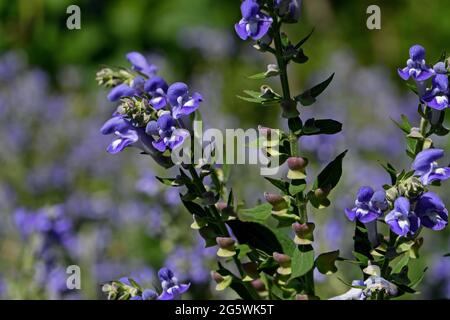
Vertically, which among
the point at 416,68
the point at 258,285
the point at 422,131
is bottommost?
the point at 258,285

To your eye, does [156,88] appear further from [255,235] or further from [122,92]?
[255,235]

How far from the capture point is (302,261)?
1.29 m

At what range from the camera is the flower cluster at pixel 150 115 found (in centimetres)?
130

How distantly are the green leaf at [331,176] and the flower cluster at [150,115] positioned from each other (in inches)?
9.1

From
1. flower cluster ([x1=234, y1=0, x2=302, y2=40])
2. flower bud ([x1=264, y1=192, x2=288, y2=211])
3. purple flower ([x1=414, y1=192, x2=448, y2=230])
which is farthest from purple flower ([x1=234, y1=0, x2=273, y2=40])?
purple flower ([x1=414, y1=192, x2=448, y2=230])

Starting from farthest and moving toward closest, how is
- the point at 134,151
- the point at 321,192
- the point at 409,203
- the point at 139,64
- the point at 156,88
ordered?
the point at 134,151 → the point at 139,64 → the point at 156,88 → the point at 321,192 → the point at 409,203

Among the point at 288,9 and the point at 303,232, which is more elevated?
the point at 288,9

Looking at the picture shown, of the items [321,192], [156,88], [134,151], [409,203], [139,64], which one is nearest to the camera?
[409,203]

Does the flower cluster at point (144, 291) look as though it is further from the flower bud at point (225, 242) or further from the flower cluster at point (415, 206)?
the flower cluster at point (415, 206)

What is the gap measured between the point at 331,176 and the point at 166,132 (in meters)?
0.28

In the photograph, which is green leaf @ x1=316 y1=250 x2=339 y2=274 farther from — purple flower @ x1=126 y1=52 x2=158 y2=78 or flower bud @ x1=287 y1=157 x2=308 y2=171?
purple flower @ x1=126 y1=52 x2=158 y2=78

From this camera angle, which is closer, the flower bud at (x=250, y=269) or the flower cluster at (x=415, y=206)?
the flower cluster at (x=415, y=206)

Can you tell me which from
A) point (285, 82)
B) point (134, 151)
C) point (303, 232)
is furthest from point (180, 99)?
point (134, 151)

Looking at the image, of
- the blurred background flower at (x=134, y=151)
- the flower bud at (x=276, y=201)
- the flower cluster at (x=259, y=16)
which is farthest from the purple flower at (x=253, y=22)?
the blurred background flower at (x=134, y=151)
